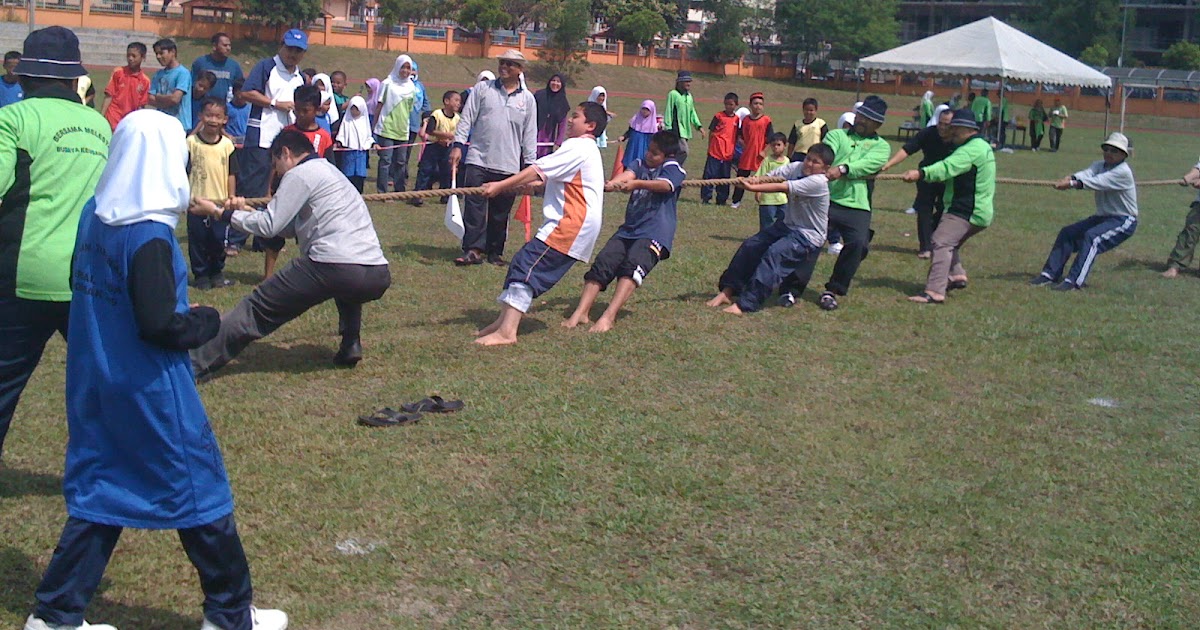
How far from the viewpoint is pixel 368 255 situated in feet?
23.9

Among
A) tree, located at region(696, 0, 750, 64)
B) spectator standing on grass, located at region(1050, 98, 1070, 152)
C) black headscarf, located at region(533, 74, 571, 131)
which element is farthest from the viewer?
tree, located at region(696, 0, 750, 64)

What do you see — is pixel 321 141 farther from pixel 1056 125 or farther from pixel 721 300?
pixel 1056 125

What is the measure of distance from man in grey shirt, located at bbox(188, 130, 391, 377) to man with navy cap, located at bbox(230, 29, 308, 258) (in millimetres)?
4249

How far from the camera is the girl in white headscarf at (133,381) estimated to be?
374 cm

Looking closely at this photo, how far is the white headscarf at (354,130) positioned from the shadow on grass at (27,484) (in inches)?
319

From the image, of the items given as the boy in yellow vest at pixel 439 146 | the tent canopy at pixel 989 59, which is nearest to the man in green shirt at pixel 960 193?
the boy in yellow vest at pixel 439 146

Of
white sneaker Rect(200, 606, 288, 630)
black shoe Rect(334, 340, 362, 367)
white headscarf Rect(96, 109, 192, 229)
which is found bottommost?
white sneaker Rect(200, 606, 288, 630)

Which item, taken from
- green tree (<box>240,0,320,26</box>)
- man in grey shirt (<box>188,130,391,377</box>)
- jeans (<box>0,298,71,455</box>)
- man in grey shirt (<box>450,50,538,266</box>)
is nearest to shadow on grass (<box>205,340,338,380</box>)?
man in grey shirt (<box>188,130,391,377</box>)

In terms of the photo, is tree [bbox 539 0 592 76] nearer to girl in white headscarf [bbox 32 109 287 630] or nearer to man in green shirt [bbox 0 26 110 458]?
man in green shirt [bbox 0 26 110 458]

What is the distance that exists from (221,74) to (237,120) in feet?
2.12

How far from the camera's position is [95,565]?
12.7ft

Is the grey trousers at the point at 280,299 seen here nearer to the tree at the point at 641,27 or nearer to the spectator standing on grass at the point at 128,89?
the spectator standing on grass at the point at 128,89

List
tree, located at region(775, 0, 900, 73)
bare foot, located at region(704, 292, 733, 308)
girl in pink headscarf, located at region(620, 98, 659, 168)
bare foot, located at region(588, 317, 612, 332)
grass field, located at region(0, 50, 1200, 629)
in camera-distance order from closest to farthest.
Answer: grass field, located at region(0, 50, 1200, 629) < bare foot, located at region(588, 317, 612, 332) < bare foot, located at region(704, 292, 733, 308) < girl in pink headscarf, located at region(620, 98, 659, 168) < tree, located at region(775, 0, 900, 73)

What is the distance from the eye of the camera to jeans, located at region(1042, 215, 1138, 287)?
11664mm
